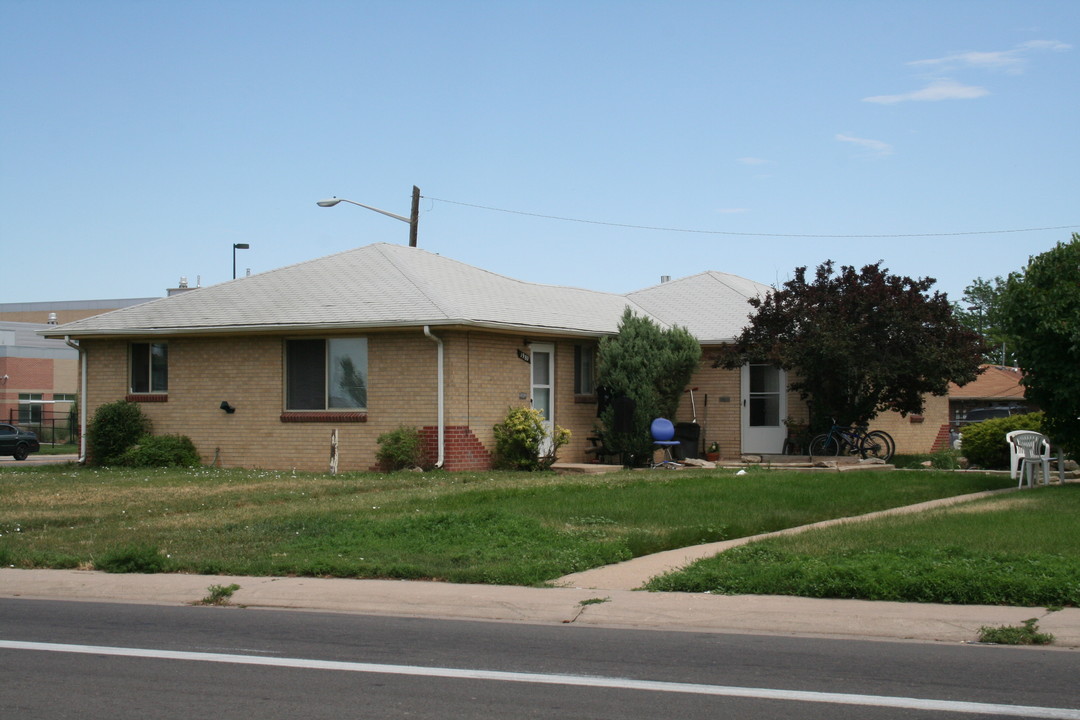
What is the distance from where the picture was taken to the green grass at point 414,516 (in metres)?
11.3

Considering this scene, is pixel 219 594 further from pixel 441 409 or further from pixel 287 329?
pixel 287 329

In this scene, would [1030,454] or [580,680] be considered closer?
[580,680]

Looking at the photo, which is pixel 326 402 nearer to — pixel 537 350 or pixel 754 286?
pixel 537 350

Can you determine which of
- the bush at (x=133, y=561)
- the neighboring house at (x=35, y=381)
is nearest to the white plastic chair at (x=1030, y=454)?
the bush at (x=133, y=561)

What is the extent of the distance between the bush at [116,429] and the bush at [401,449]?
217 inches

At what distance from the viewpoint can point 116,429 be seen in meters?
23.5

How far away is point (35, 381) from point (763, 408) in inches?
1789

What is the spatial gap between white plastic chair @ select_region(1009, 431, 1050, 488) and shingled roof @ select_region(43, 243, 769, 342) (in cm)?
790

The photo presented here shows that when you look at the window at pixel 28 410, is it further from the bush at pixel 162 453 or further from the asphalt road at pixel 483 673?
the asphalt road at pixel 483 673

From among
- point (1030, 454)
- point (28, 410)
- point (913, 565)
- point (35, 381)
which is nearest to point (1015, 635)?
point (913, 565)

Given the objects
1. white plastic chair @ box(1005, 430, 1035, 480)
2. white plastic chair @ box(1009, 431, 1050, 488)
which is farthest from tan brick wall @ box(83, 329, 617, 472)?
white plastic chair @ box(1009, 431, 1050, 488)

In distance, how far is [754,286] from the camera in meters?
31.1

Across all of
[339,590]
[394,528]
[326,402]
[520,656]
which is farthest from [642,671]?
[326,402]

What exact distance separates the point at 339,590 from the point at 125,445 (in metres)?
14.9
